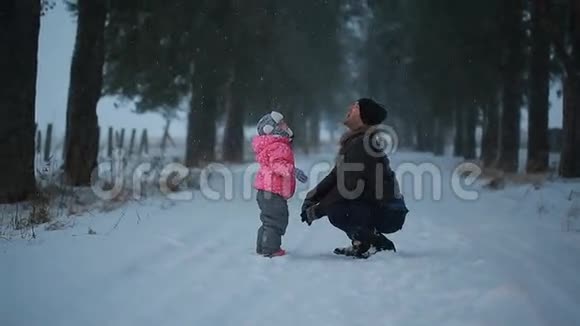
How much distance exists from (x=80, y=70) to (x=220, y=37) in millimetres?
4499

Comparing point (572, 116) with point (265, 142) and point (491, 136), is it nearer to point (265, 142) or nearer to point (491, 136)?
point (265, 142)

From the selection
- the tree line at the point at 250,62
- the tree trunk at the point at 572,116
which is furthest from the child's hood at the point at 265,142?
the tree trunk at the point at 572,116

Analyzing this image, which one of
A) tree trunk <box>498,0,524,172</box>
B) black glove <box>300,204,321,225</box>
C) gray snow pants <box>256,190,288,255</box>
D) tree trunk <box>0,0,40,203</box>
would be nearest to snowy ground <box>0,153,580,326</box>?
gray snow pants <box>256,190,288,255</box>

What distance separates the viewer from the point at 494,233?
21.0 ft

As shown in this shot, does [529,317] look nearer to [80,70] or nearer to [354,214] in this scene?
[354,214]

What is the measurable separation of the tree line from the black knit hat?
5178mm

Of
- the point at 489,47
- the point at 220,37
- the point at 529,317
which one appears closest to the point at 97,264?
the point at 529,317

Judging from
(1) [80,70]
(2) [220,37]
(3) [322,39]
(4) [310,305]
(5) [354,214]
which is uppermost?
(3) [322,39]

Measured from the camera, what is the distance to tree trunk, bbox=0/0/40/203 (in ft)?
25.0

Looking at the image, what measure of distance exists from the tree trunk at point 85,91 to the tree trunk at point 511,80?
1081 centimetres

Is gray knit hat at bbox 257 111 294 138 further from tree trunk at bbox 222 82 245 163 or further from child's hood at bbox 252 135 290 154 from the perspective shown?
tree trunk at bbox 222 82 245 163

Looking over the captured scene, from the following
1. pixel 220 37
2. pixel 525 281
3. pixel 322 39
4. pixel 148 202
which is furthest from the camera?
pixel 322 39

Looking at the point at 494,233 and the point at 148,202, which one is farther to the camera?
the point at 148,202

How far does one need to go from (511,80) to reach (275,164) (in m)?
12.6
